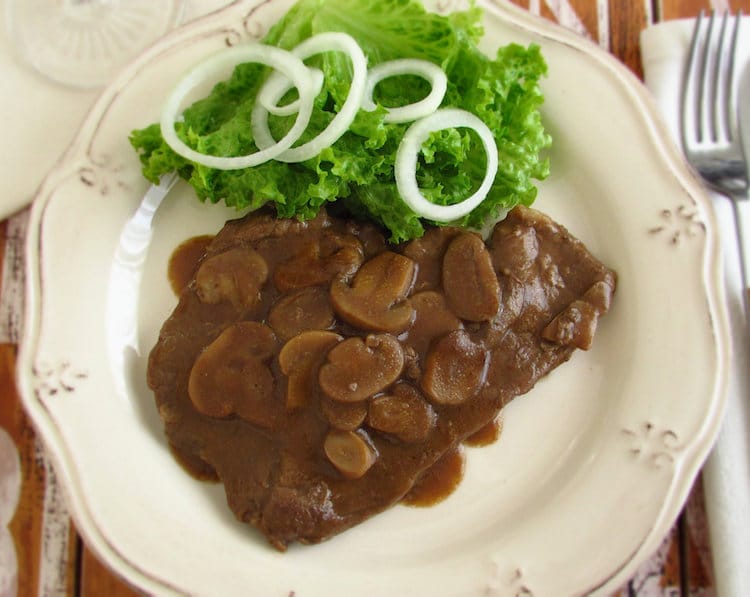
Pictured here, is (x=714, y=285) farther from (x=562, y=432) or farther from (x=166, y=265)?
(x=166, y=265)

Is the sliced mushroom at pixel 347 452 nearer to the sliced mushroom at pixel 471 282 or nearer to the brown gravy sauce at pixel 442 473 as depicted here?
the brown gravy sauce at pixel 442 473

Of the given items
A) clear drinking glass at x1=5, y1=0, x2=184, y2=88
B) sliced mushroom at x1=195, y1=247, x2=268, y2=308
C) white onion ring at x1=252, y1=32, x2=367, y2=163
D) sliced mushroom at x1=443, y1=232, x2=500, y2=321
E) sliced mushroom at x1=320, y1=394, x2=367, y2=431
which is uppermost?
clear drinking glass at x1=5, y1=0, x2=184, y2=88

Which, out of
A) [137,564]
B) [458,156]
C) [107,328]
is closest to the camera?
[137,564]

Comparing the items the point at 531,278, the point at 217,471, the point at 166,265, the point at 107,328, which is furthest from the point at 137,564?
the point at 531,278

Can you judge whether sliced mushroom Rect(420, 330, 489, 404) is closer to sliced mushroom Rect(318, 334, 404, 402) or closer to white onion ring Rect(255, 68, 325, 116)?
sliced mushroom Rect(318, 334, 404, 402)

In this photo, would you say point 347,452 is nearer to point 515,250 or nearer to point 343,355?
point 343,355

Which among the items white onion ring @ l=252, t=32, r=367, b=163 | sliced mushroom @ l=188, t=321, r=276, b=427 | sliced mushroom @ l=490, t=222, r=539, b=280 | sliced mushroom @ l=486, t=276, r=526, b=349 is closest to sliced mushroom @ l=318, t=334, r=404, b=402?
sliced mushroom @ l=188, t=321, r=276, b=427

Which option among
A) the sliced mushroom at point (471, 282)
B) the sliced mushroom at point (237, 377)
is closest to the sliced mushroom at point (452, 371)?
the sliced mushroom at point (471, 282)
